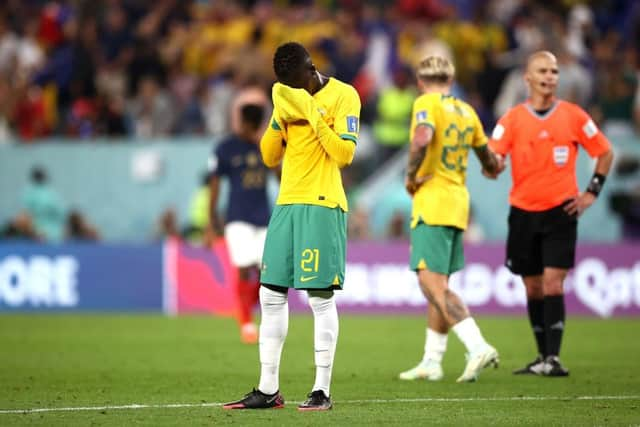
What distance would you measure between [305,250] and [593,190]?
12.1 ft

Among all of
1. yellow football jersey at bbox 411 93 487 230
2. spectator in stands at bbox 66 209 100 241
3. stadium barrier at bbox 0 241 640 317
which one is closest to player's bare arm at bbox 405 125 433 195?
yellow football jersey at bbox 411 93 487 230

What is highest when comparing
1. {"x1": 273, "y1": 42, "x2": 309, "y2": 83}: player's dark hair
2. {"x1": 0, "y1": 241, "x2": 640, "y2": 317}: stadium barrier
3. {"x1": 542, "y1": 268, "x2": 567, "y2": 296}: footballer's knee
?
{"x1": 273, "y1": 42, "x2": 309, "y2": 83}: player's dark hair

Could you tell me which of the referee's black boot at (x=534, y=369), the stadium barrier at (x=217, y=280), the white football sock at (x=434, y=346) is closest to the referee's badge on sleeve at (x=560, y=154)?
the referee's black boot at (x=534, y=369)

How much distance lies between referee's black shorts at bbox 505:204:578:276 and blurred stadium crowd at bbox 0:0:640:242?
374 inches

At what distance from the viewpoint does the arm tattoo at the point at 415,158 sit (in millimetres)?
10703

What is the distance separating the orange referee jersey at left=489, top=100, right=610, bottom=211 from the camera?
11578 mm

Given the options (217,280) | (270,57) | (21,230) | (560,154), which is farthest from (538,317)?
(21,230)

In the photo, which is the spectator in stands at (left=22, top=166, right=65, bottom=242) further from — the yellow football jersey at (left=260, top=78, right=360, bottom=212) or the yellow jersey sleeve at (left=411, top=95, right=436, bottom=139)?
the yellow football jersey at (left=260, top=78, right=360, bottom=212)

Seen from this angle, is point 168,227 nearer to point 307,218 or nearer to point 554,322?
point 554,322

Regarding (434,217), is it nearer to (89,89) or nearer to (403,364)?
(403,364)

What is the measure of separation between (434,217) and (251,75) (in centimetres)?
1174

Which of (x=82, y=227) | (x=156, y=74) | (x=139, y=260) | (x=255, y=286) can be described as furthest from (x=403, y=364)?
(x=156, y=74)

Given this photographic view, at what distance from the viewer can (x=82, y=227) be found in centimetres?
2241

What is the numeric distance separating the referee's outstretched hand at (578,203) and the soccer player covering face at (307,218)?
3.11m
